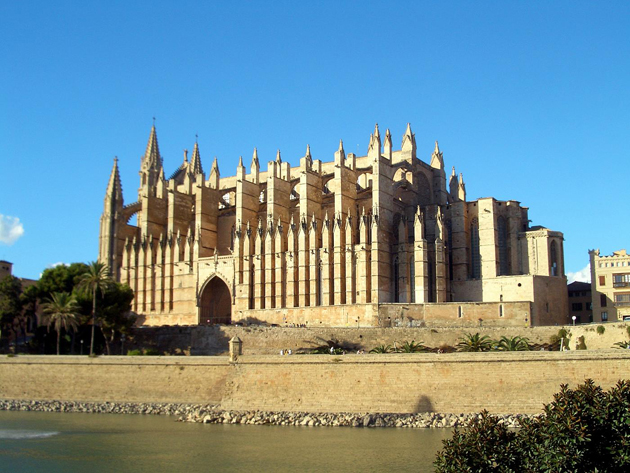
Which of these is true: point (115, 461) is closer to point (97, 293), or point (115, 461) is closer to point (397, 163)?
point (97, 293)

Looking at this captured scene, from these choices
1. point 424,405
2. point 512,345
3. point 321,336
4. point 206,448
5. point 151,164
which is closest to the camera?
point 206,448

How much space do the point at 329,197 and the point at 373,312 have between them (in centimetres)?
1165

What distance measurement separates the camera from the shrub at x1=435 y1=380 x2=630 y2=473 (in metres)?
14.6

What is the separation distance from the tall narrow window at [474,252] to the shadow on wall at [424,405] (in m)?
16.8

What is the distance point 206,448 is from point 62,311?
2022 cm

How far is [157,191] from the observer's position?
2311 inches

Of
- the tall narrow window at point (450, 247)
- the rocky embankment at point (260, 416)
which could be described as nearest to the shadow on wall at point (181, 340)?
the rocky embankment at point (260, 416)

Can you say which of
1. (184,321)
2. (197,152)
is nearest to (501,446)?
(184,321)

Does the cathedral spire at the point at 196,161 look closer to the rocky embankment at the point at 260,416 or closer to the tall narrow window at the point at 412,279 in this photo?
the tall narrow window at the point at 412,279

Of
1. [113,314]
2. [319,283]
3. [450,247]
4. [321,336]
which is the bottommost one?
[321,336]

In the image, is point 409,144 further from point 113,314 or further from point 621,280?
point 113,314

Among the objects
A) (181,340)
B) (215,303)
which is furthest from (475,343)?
(215,303)

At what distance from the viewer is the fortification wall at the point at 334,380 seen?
28.7 meters

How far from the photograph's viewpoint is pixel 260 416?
30969mm
